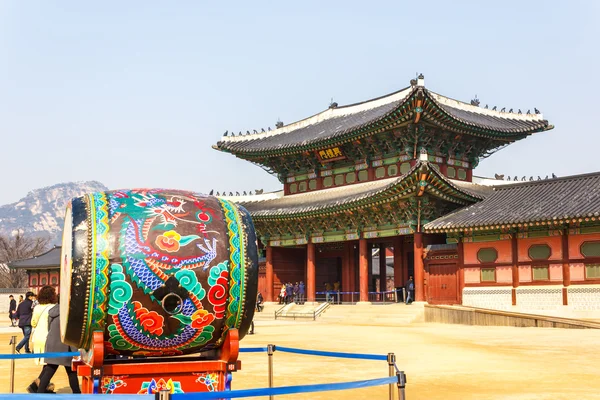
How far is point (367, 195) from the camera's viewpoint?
109ft

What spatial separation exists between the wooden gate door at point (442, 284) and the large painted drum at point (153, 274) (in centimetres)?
2536

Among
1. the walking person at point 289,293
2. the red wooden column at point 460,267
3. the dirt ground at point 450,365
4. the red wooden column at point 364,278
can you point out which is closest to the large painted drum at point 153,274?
the dirt ground at point 450,365

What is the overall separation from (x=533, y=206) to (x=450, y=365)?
54.4 ft

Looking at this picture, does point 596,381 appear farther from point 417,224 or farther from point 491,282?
point 417,224

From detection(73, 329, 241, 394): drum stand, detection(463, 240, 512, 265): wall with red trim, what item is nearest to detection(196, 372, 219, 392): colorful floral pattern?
detection(73, 329, 241, 394): drum stand

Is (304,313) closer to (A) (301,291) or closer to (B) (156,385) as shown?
(A) (301,291)

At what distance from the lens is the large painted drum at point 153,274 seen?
20.6ft

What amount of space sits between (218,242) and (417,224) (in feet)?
86.6

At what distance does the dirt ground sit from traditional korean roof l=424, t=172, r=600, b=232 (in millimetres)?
5808

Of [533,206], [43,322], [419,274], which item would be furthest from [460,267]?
[43,322]

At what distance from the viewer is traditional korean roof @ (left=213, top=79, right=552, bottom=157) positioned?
32375 millimetres

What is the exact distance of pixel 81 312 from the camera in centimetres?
626

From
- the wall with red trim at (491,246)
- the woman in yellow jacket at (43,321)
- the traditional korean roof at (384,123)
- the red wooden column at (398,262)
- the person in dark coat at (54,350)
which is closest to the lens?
the person in dark coat at (54,350)

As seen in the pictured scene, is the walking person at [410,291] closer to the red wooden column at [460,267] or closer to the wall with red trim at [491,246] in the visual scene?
the red wooden column at [460,267]
